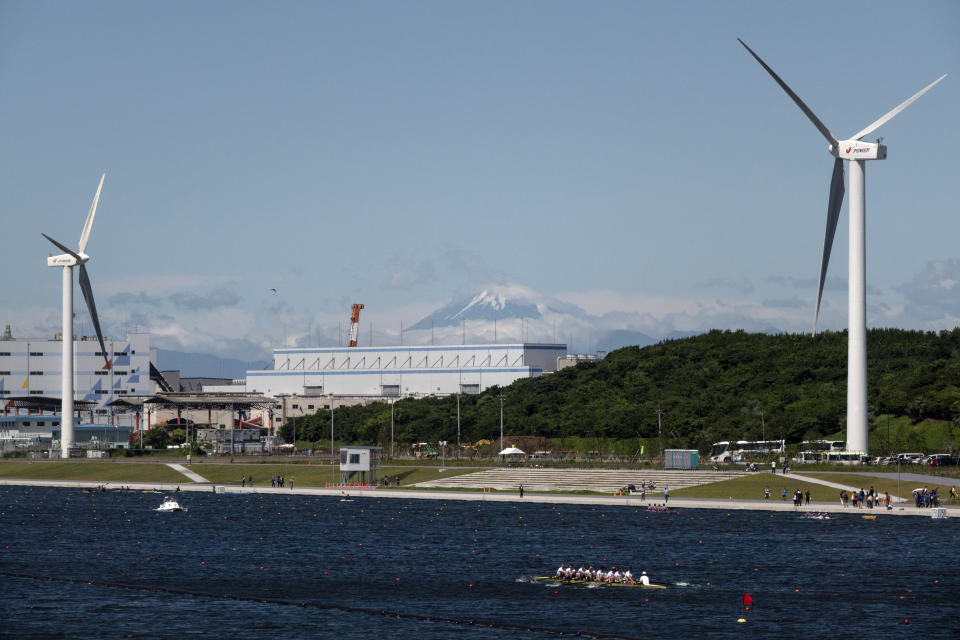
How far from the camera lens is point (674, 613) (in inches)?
2498

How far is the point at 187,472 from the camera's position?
17288 centimetres

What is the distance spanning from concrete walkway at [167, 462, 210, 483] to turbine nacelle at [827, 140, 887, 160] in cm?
8635

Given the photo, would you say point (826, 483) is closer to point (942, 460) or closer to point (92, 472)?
point (942, 460)

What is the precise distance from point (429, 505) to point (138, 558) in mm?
46706

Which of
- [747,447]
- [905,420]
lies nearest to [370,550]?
[747,447]

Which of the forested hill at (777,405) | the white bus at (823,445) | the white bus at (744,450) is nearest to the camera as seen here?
the white bus at (823,445)

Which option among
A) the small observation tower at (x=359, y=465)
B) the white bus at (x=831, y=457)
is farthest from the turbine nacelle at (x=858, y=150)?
the small observation tower at (x=359, y=465)

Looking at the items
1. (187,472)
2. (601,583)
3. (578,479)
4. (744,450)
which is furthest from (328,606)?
(187,472)

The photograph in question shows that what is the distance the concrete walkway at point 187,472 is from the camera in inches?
6550

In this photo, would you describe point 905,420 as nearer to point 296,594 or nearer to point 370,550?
point 370,550

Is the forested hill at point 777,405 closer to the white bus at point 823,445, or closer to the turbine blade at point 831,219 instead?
the white bus at point 823,445

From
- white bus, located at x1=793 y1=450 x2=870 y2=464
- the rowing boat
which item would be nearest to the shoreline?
white bus, located at x1=793 y1=450 x2=870 y2=464

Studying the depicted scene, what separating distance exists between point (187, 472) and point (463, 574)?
335 ft

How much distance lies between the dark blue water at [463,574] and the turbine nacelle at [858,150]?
132ft
